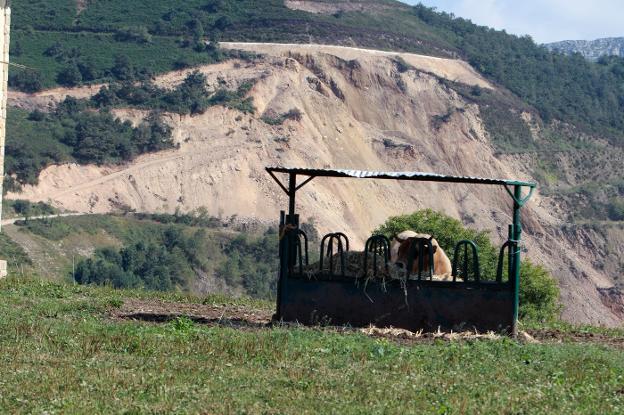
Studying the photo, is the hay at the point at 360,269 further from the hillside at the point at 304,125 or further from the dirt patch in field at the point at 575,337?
the hillside at the point at 304,125

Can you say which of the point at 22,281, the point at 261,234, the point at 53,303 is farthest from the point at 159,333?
the point at 261,234

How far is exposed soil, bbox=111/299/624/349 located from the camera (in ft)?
48.1

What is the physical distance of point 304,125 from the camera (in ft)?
254

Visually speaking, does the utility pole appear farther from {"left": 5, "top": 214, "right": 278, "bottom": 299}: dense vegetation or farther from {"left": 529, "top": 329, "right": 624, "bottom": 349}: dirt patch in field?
{"left": 5, "top": 214, "right": 278, "bottom": 299}: dense vegetation

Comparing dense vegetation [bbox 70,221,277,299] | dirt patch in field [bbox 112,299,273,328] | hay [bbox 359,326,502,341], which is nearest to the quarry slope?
dense vegetation [bbox 70,221,277,299]

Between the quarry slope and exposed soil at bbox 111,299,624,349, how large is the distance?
1771 inches

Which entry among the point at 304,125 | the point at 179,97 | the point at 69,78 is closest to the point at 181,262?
the point at 179,97

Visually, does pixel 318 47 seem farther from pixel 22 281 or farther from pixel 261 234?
pixel 22 281

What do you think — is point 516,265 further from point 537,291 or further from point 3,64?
point 537,291

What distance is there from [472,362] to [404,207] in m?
61.8

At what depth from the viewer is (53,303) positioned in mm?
16672

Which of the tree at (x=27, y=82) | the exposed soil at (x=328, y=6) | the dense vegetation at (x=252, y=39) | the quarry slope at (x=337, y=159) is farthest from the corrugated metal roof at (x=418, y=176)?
the exposed soil at (x=328, y=6)

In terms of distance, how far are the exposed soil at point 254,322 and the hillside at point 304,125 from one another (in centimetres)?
4660

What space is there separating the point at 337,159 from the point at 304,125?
11.0ft
